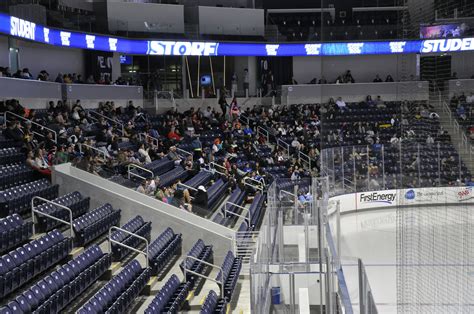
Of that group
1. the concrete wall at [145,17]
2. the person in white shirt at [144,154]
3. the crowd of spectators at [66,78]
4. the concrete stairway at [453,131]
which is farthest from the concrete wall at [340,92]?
the concrete stairway at [453,131]

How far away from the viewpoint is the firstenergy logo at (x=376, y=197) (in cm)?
1455

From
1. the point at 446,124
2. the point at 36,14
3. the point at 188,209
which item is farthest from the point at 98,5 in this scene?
the point at 446,124

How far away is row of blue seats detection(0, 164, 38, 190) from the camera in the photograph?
10423mm

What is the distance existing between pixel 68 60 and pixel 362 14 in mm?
8029

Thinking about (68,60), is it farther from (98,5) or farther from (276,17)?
(276,17)

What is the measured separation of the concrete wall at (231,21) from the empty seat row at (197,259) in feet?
42.9

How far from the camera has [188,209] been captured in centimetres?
1218

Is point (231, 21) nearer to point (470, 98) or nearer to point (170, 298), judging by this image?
point (470, 98)

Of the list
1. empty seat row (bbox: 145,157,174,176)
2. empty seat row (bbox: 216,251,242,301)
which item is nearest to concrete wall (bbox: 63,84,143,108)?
empty seat row (bbox: 145,157,174,176)

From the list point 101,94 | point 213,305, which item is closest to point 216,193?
point 213,305

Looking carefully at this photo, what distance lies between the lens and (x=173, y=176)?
14.5 m

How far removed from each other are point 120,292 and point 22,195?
2.55m

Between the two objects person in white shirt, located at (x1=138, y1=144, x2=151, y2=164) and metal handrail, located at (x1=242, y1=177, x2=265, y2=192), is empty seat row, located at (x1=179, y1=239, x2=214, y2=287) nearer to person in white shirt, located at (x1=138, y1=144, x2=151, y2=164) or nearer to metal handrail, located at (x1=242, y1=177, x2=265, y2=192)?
person in white shirt, located at (x1=138, y1=144, x2=151, y2=164)

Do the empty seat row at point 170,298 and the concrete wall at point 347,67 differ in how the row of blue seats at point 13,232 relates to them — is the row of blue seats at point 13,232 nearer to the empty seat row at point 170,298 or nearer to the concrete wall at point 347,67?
the empty seat row at point 170,298
